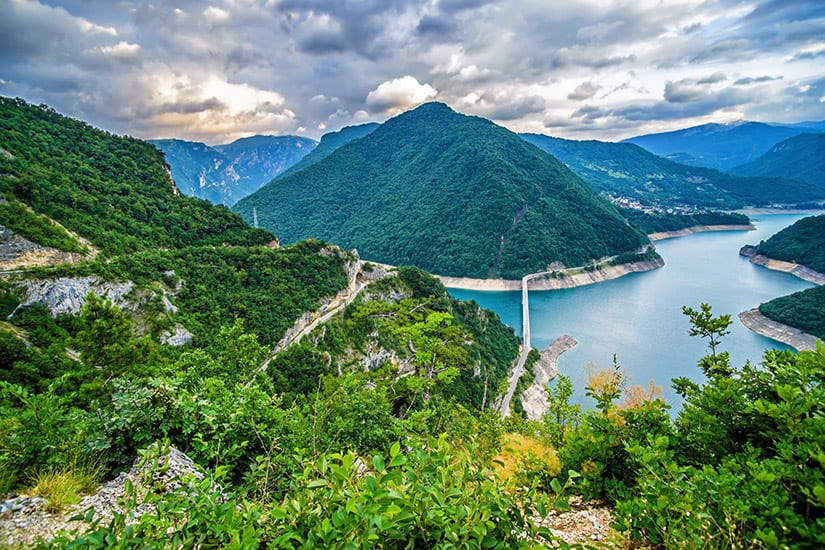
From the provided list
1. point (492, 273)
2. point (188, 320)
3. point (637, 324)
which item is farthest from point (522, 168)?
point (188, 320)

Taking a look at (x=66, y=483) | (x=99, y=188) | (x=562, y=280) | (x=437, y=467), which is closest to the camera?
(x=437, y=467)

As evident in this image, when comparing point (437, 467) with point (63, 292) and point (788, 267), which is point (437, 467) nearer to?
point (63, 292)

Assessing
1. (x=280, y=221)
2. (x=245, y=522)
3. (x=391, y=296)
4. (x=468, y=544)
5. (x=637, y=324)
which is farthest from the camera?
(x=280, y=221)

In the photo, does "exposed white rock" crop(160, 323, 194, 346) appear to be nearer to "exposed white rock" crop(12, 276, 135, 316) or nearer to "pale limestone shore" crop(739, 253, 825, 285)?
"exposed white rock" crop(12, 276, 135, 316)

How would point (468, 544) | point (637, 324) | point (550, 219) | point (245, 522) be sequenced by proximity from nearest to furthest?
point (468, 544) → point (245, 522) → point (637, 324) → point (550, 219)

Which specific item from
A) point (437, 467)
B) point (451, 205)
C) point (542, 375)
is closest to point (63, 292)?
point (437, 467)

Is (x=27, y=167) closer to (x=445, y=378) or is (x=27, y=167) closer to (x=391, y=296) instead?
(x=391, y=296)
